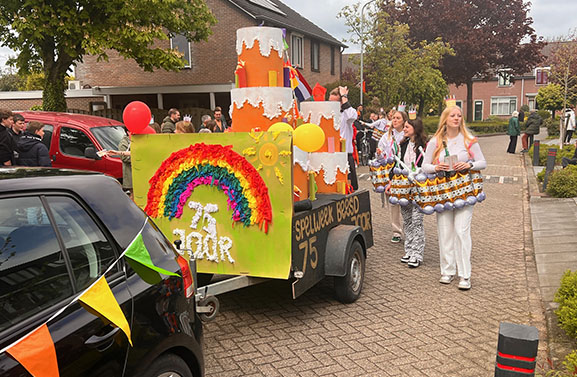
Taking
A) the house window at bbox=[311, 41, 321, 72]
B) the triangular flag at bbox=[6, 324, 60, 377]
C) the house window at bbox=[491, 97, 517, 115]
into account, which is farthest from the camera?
the house window at bbox=[491, 97, 517, 115]

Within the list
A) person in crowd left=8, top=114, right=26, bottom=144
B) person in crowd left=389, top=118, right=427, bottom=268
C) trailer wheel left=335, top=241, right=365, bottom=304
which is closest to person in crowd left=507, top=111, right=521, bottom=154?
person in crowd left=389, top=118, right=427, bottom=268

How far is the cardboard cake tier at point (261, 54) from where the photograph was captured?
554 centimetres

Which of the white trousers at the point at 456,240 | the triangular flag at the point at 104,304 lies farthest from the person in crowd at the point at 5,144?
the triangular flag at the point at 104,304

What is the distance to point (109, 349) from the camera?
2.33 meters

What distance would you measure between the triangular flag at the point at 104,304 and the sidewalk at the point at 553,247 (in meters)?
3.39

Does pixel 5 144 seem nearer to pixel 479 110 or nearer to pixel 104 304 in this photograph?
pixel 104 304

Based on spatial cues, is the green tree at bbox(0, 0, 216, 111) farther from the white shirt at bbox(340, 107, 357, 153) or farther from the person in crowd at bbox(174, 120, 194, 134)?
the person in crowd at bbox(174, 120, 194, 134)

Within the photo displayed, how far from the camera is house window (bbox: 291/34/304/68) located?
90.2ft

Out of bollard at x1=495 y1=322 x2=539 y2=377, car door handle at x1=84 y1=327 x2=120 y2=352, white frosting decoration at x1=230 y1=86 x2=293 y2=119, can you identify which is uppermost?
white frosting decoration at x1=230 y1=86 x2=293 y2=119

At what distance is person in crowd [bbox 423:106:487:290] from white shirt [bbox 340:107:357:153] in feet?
9.58

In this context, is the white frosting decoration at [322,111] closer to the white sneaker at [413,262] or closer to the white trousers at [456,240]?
the white trousers at [456,240]

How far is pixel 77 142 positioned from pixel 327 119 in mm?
7638

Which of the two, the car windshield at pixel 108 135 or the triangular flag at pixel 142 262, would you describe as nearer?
the triangular flag at pixel 142 262

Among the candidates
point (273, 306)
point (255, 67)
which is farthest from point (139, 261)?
point (255, 67)
